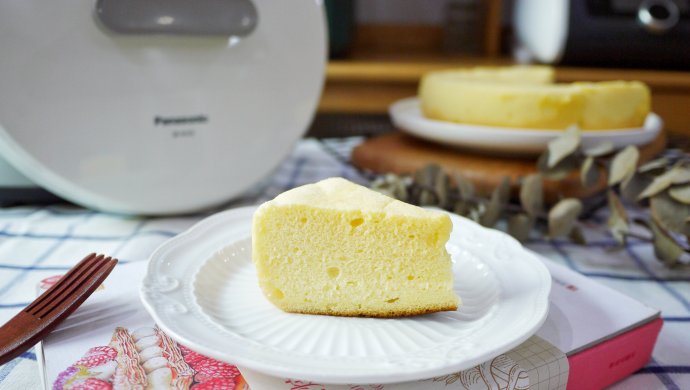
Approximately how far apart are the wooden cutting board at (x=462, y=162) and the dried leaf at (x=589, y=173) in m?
0.02

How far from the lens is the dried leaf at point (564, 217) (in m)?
0.69

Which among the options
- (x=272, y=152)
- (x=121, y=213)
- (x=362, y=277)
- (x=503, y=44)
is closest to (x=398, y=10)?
(x=503, y=44)

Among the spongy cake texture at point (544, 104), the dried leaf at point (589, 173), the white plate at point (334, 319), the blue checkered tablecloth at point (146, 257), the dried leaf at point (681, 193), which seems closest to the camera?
the white plate at point (334, 319)

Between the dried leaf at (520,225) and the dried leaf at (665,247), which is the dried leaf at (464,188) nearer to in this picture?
the dried leaf at (520,225)

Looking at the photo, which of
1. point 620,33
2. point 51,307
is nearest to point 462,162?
point 51,307

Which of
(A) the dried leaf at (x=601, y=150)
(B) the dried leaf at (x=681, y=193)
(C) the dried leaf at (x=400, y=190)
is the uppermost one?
(A) the dried leaf at (x=601, y=150)

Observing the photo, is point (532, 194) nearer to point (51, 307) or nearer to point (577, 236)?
point (577, 236)

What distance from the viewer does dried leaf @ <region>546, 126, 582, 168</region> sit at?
0.73 meters


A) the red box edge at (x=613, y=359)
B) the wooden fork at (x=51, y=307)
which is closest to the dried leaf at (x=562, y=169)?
the red box edge at (x=613, y=359)

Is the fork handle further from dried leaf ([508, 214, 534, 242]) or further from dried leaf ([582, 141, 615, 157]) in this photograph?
dried leaf ([582, 141, 615, 157])

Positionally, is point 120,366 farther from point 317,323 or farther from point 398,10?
point 398,10

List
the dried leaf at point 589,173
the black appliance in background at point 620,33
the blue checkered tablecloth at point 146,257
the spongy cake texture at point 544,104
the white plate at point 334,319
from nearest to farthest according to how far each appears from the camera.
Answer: the white plate at point 334,319 < the blue checkered tablecloth at point 146,257 < the dried leaf at point 589,173 < the spongy cake texture at point 544,104 < the black appliance in background at point 620,33

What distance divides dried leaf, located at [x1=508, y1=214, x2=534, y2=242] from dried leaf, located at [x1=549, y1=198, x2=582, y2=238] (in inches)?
1.1

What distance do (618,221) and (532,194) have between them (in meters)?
0.11
